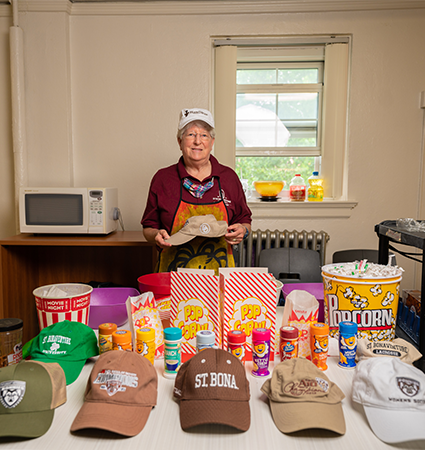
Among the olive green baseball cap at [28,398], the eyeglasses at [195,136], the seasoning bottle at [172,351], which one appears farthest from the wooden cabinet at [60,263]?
the olive green baseball cap at [28,398]

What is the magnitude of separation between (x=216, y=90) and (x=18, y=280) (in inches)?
81.5

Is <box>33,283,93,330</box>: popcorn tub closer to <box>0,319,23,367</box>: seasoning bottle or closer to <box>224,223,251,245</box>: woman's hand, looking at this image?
<box>0,319,23,367</box>: seasoning bottle

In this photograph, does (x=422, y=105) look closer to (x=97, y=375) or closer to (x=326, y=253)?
(x=326, y=253)

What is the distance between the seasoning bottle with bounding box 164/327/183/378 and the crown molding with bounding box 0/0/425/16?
266 cm

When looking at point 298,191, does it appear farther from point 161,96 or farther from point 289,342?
point 289,342

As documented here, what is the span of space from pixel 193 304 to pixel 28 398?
461 millimetres

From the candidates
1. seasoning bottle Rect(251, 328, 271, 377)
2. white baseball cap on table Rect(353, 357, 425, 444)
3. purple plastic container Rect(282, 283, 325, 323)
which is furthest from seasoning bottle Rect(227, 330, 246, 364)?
purple plastic container Rect(282, 283, 325, 323)

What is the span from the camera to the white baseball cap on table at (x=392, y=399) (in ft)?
2.39

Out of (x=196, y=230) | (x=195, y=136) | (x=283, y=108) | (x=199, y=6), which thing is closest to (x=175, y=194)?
(x=195, y=136)

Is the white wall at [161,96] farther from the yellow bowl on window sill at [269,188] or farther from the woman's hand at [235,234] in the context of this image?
the woman's hand at [235,234]

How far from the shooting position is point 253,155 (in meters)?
3.16

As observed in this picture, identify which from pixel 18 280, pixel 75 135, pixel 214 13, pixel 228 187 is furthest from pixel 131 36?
pixel 18 280

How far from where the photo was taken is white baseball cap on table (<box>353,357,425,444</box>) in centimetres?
73

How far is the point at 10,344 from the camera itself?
1002 mm
